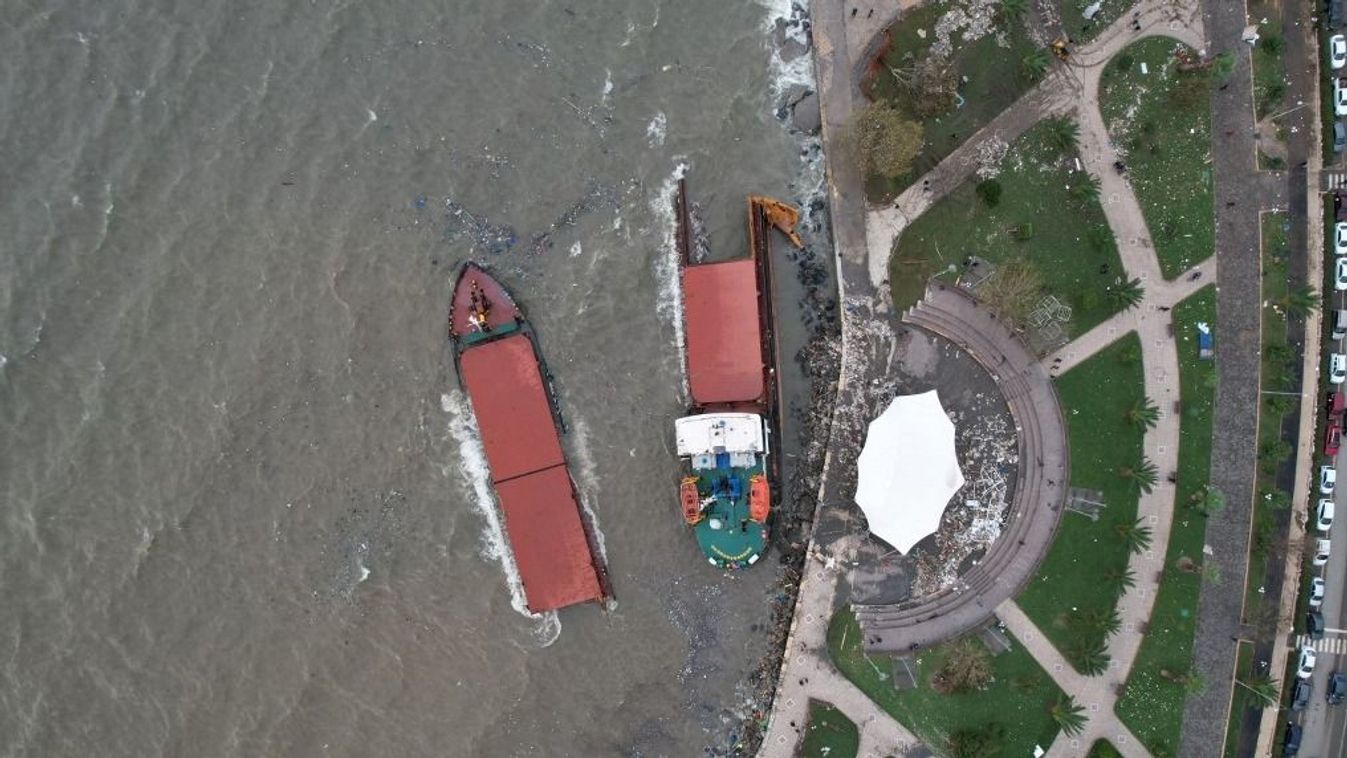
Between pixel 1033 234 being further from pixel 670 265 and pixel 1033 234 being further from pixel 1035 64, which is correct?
pixel 670 265

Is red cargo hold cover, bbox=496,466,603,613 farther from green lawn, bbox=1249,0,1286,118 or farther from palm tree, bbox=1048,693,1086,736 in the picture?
green lawn, bbox=1249,0,1286,118

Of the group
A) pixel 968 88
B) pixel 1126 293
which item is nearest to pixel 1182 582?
pixel 1126 293

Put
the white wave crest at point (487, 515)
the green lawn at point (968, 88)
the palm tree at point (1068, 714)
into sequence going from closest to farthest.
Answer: the palm tree at point (1068, 714), the green lawn at point (968, 88), the white wave crest at point (487, 515)

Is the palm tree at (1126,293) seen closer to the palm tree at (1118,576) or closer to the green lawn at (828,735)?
the palm tree at (1118,576)

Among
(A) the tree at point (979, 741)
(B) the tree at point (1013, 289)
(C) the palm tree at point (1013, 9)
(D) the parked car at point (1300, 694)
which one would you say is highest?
(C) the palm tree at point (1013, 9)

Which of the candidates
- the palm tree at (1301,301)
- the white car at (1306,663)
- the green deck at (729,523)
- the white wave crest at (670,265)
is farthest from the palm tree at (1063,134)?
the white car at (1306,663)

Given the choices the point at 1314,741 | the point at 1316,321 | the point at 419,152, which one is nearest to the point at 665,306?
the point at 419,152

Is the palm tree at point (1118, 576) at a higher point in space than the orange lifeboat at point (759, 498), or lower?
lower

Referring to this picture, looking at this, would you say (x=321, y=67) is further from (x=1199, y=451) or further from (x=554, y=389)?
(x=1199, y=451)
